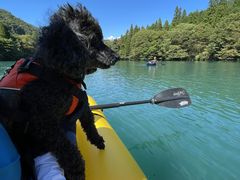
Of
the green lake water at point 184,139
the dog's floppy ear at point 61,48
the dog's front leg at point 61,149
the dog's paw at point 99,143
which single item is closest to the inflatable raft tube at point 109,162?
the dog's paw at point 99,143

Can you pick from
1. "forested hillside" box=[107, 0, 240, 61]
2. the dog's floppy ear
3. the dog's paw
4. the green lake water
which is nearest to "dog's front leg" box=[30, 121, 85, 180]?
the dog's floppy ear

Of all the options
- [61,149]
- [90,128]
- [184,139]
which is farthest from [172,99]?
[61,149]

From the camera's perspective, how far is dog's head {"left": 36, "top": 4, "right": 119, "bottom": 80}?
5.38 feet

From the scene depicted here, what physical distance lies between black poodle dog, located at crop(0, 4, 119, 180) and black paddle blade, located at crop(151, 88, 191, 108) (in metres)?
2.48

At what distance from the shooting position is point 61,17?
5.90 ft

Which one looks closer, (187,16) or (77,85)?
(77,85)

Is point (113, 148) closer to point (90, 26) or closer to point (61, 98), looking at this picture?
point (61, 98)

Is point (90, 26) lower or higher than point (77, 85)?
higher

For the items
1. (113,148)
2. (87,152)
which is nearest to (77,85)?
(87,152)

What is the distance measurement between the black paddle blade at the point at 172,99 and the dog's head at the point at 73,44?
2266 millimetres

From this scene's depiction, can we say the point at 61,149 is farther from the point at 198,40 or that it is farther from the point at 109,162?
the point at 198,40

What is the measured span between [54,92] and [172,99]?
Result: 2.84m

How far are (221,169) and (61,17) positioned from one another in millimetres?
3649

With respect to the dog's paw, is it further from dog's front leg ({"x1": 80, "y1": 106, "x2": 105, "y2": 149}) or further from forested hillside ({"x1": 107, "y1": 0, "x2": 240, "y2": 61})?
forested hillside ({"x1": 107, "y1": 0, "x2": 240, "y2": 61})
